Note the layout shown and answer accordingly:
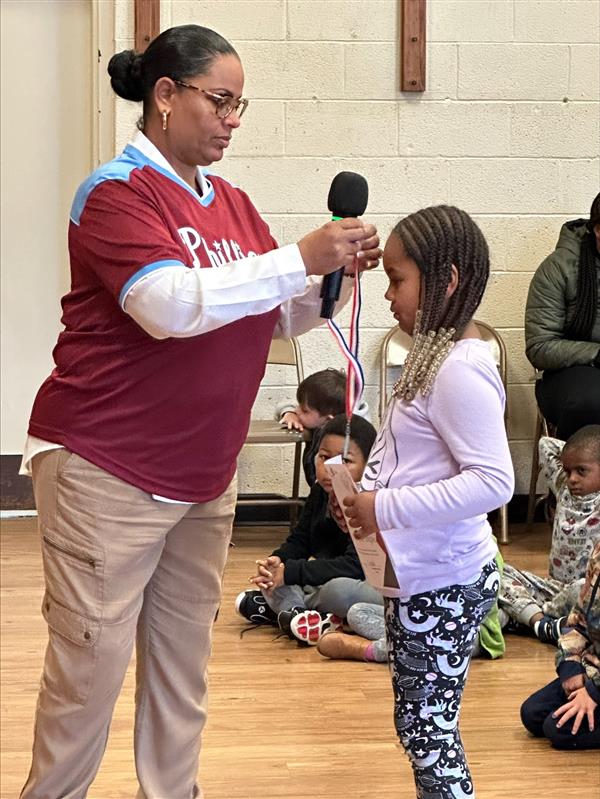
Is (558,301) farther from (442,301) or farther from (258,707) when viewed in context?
(442,301)

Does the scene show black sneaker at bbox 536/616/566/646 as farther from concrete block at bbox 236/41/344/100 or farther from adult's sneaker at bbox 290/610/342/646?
concrete block at bbox 236/41/344/100

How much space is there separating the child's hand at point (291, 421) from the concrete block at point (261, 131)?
110 centimetres

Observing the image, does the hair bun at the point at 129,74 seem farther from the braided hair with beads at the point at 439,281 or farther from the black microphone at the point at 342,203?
the braided hair with beads at the point at 439,281

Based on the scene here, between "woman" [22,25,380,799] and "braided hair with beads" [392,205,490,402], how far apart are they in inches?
3.1

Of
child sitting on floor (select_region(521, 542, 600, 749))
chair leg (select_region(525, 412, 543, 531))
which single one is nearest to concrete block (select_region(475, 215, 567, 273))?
chair leg (select_region(525, 412, 543, 531))

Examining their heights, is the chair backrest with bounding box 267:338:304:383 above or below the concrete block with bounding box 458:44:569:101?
below

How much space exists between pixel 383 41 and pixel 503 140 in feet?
2.12

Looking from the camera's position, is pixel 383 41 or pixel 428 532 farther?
pixel 383 41

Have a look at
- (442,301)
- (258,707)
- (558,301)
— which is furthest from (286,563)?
(442,301)

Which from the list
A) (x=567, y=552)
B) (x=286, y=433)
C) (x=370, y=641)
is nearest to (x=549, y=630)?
(x=567, y=552)

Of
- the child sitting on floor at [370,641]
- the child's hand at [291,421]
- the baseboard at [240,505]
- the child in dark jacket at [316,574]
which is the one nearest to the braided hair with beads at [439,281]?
the child in dark jacket at [316,574]

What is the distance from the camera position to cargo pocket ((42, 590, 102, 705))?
194 cm

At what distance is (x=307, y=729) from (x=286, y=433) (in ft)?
6.65

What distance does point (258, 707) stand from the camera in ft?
9.87
